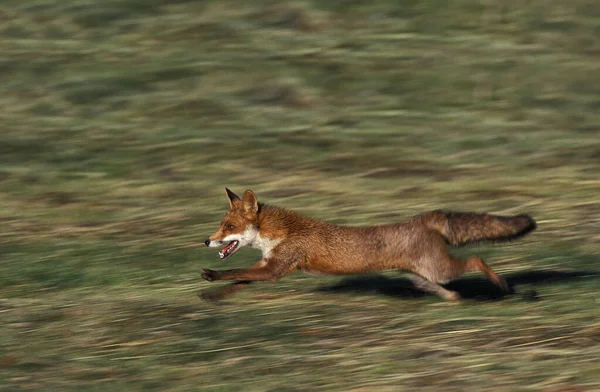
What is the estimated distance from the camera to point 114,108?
2072cm

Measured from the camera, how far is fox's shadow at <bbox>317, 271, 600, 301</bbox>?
1050cm

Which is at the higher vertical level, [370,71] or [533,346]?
[370,71]

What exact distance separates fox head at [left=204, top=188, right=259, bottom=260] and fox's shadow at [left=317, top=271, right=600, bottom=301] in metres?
1.09

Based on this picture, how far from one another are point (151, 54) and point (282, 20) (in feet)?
9.13

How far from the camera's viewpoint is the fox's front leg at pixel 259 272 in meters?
9.89

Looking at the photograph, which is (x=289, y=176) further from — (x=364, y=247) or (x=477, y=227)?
(x=477, y=227)

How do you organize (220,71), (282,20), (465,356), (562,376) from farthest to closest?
1. (282,20)
2. (220,71)
3. (465,356)
4. (562,376)

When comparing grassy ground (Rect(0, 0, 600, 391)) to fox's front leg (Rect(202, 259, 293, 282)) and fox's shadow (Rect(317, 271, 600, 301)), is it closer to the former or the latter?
fox's shadow (Rect(317, 271, 600, 301))

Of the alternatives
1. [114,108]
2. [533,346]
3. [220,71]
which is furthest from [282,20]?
[533,346]

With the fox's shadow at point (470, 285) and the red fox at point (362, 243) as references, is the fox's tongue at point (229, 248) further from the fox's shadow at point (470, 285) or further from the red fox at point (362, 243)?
the fox's shadow at point (470, 285)

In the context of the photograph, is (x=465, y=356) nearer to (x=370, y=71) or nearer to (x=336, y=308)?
(x=336, y=308)

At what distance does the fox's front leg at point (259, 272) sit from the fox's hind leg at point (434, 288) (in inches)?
44.2

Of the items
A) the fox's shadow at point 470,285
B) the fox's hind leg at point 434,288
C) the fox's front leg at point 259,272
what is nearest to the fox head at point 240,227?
the fox's front leg at point 259,272

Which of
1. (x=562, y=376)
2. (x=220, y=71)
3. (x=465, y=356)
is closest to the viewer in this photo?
(x=562, y=376)
